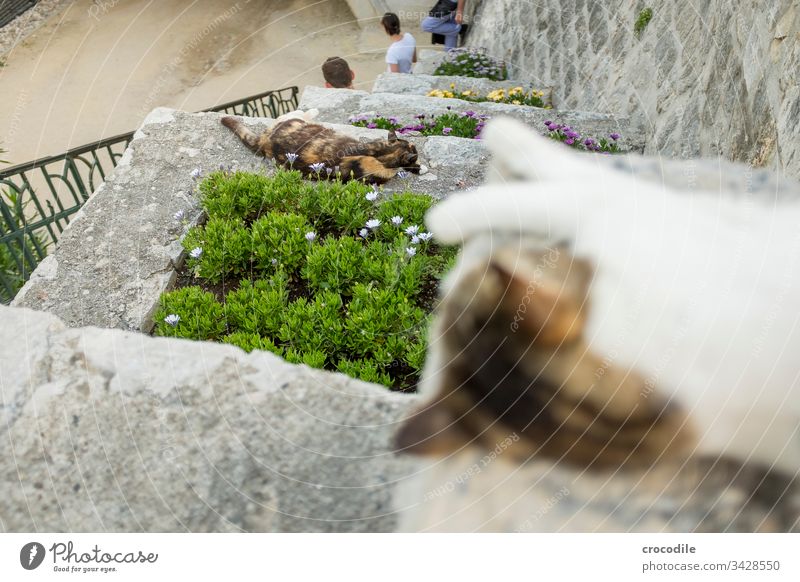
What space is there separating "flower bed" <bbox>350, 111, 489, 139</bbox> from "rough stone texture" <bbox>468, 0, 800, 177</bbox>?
1065 mm

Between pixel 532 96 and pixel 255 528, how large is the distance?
513 cm

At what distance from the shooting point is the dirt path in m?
8.59

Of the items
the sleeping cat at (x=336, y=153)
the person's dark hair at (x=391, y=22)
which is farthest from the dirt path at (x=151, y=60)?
the sleeping cat at (x=336, y=153)

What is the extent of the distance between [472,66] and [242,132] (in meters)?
4.42

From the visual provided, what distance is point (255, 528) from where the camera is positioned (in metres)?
1.59

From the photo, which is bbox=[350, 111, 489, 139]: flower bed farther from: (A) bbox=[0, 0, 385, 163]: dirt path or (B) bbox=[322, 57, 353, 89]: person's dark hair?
(A) bbox=[0, 0, 385, 163]: dirt path

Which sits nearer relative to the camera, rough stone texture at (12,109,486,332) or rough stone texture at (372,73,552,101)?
rough stone texture at (12,109,486,332)

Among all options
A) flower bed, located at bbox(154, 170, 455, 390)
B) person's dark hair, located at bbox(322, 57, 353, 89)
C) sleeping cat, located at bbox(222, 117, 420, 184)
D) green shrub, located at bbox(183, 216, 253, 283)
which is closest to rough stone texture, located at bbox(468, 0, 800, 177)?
flower bed, located at bbox(154, 170, 455, 390)

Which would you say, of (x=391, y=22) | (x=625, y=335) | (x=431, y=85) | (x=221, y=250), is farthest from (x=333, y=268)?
(x=391, y=22)

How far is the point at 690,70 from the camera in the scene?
357 cm

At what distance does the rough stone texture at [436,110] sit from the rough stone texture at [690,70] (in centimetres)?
16
